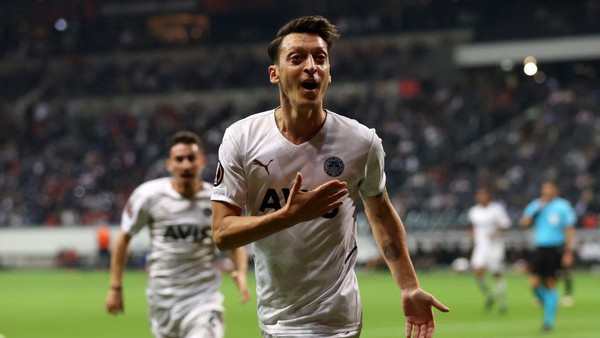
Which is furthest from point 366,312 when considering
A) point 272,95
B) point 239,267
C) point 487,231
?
point 272,95

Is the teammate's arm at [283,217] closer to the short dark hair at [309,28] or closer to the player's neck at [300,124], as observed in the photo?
the player's neck at [300,124]

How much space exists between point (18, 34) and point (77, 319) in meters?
42.6

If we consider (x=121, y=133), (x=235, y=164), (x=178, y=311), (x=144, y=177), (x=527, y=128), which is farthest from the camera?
(x=121, y=133)

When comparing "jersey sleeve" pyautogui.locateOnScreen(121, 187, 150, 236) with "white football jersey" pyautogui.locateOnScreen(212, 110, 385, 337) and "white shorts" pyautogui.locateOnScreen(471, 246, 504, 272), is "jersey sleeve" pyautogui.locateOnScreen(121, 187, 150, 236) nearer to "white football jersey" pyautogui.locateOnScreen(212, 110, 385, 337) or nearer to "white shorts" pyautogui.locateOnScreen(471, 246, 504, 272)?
"white football jersey" pyautogui.locateOnScreen(212, 110, 385, 337)

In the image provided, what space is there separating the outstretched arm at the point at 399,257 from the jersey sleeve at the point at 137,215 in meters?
4.42

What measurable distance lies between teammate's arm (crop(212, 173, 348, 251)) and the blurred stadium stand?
1185 inches

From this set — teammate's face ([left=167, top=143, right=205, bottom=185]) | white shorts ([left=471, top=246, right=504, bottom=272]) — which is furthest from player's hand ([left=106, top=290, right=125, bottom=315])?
white shorts ([left=471, top=246, right=504, bottom=272])

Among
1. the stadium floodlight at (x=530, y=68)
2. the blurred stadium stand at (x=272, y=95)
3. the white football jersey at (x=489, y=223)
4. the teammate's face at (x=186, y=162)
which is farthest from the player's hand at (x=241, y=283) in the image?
the stadium floodlight at (x=530, y=68)

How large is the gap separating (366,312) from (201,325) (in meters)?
11.8

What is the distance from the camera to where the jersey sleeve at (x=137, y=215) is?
9992 mm

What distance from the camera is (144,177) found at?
46.2m

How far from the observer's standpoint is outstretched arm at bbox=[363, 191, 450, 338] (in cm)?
570

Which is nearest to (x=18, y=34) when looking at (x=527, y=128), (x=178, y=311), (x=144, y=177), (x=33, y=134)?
(x=33, y=134)

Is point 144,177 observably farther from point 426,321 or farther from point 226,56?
point 426,321
